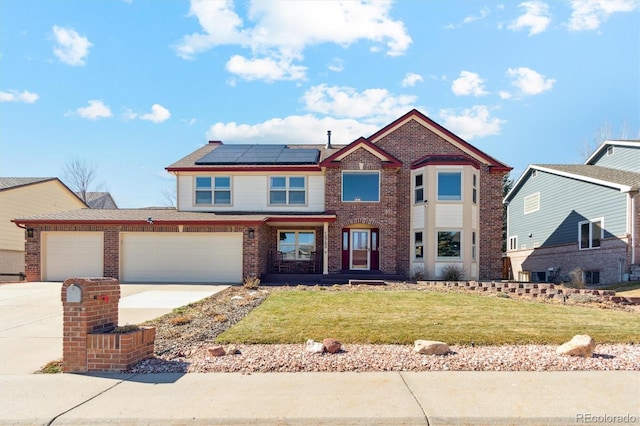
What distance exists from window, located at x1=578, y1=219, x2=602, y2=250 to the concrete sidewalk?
1543cm

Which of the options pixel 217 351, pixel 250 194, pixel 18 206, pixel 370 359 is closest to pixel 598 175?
pixel 250 194

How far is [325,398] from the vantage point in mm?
4898

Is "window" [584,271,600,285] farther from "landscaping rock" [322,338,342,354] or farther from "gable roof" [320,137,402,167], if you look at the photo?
"landscaping rock" [322,338,342,354]

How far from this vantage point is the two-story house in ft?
58.9

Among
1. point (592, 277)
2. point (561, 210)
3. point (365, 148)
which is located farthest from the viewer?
point (561, 210)

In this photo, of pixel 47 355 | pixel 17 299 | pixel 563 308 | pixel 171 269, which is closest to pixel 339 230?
pixel 171 269

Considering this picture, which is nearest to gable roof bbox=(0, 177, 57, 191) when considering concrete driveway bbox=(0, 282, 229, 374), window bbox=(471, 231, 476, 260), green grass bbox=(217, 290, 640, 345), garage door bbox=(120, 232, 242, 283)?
concrete driveway bbox=(0, 282, 229, 374)

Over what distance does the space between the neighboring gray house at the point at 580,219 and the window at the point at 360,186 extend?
840 cm

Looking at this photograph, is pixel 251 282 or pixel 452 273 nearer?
pixel 251 282

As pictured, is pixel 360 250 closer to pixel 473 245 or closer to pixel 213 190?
pixel 473 245

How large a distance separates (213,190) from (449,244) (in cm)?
1109

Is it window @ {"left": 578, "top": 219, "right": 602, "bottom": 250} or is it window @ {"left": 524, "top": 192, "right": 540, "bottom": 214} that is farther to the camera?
window @ {"left": 524, "top": 192, "right": 540, "bottom": 214}

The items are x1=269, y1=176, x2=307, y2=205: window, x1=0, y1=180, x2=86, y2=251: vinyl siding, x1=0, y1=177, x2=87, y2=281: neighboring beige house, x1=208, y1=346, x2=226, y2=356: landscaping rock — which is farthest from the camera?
x1=0, y1=180, x2=86, y2=251: vinyl siding

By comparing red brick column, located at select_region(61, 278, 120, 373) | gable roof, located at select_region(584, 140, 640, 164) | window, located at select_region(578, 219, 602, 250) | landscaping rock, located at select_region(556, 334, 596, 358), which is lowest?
landscaping rock, located at select_region(556, 334, 596, 358)
